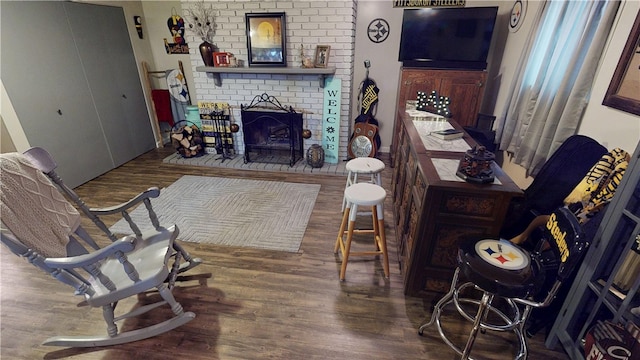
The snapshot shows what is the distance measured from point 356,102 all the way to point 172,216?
2.84 metres

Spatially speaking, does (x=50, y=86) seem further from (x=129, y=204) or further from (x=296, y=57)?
(x=296, y=57)

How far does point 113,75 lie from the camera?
3664 millimetres

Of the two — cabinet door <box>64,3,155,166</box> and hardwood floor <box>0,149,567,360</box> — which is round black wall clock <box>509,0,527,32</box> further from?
cabinet door <box>64,3,155,166</box>

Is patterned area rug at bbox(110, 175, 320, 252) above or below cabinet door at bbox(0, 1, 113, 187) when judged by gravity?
below

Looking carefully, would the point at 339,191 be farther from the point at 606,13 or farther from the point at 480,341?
the point at 606,13

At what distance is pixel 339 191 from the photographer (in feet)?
10.5

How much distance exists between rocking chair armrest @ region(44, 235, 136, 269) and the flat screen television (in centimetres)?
342

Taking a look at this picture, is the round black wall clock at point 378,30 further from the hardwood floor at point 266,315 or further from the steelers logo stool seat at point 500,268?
the steelers logo stool seat at point 500,268

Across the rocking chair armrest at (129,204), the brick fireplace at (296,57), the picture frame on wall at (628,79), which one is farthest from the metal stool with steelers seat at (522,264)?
the brick fireplace at (296,57)

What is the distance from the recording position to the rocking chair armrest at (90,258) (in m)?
1.22

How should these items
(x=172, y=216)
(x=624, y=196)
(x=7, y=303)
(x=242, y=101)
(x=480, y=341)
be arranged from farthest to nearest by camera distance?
(x=242, y=101) < (x=172, y=216) < (x=7, y=303) < (x=480, y=341) < (x=624, y=196)

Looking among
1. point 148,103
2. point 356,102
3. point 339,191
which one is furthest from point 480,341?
point 148,103

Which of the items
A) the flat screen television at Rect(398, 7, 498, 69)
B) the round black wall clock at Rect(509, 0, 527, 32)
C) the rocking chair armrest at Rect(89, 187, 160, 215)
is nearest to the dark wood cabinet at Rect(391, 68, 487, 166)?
the flat screen television at Rect(398, 7, 498, 69)

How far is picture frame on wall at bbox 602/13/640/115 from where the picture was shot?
143cm
